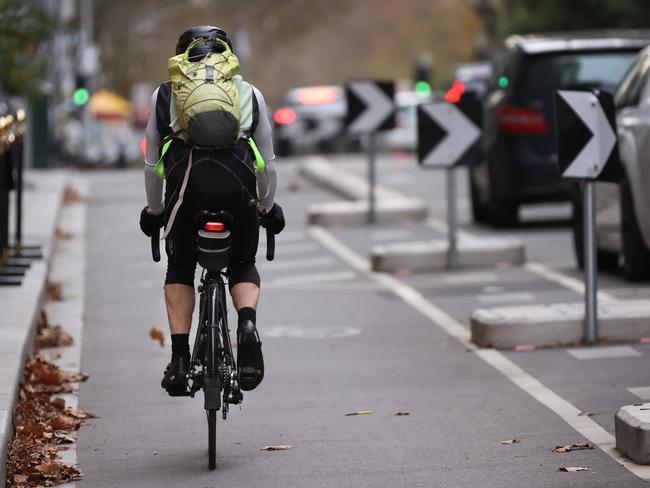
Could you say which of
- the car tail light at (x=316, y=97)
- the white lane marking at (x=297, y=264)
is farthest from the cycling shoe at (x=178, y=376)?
the car tail light at (x=316, y=97)

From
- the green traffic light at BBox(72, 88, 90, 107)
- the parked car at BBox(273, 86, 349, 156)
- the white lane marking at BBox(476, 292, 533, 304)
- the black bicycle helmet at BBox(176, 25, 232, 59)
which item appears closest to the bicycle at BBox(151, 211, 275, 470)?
the black bicycle helmet at BBox(176, 25, 232, 59)

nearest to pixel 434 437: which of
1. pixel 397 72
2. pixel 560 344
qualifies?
pixel 560 344

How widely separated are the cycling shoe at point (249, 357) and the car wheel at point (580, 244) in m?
7.29

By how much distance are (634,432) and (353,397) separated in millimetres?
2413

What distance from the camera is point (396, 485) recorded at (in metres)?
7.64

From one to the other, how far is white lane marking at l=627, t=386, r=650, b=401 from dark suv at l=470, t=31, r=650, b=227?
30.5 ft

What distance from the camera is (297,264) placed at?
17719 mm

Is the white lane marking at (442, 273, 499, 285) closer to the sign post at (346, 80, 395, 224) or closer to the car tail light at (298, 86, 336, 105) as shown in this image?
the sign post at (346, 80, 395, 224)

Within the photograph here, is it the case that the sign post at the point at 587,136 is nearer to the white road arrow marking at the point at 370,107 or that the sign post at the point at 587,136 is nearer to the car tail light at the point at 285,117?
the white road arrow marking at the point at 370,107

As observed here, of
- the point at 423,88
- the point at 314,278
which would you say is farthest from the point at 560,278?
the point at 423,88

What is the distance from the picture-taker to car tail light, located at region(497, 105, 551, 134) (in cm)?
1964

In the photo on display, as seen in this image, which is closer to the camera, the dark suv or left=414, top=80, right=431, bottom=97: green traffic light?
the dark suv

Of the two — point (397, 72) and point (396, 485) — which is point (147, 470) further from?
point (397, 72)

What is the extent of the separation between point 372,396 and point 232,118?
2496 millimetres
